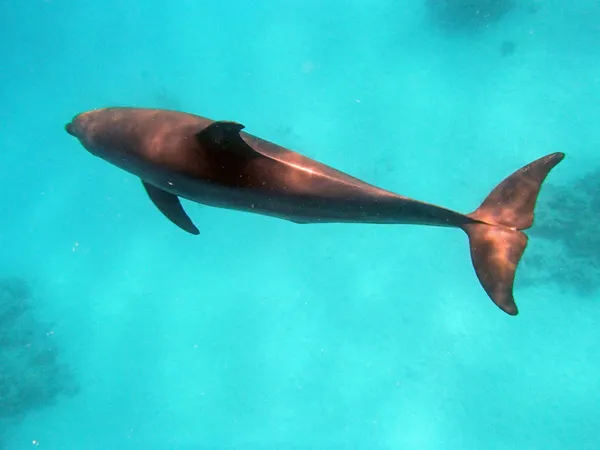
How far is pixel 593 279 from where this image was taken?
51.0 ft

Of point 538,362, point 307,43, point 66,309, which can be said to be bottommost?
point 66,309

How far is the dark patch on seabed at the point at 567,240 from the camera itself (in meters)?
15.3

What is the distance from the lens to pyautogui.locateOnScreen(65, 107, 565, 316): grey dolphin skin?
15.9 feet

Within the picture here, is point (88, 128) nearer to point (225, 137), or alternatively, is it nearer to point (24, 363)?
point (225, 137)

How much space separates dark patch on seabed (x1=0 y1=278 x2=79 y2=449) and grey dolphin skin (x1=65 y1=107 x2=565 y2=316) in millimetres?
16856

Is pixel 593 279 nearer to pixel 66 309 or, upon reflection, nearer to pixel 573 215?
pixel 573 215

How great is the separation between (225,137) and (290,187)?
823mm

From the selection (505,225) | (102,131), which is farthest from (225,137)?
(505,225)

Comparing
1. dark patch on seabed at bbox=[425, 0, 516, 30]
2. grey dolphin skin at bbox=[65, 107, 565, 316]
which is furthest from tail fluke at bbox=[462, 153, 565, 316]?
dark patch on seabed at bbox=[425, 0, 516, 30]

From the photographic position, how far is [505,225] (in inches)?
214

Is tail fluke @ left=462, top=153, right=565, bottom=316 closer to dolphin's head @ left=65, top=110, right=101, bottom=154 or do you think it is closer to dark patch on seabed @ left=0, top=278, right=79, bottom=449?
dolphin's head @ left=65, top=110, right=101, bottom=154

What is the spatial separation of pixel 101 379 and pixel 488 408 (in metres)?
14.0

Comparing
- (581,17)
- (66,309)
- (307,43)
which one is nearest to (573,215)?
(581,17)

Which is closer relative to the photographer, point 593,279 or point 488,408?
point 488,408
